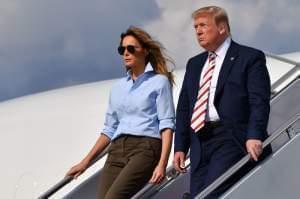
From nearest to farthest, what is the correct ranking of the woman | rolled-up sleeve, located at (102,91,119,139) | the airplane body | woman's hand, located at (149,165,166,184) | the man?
the man
woman's hand, located at (149,165,166,184)
the woman
rolled-up sleeve, located at (102,91,119,139)
the airplane body

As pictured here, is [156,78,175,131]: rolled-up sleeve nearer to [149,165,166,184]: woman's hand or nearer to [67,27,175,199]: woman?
[67,27,175,199]: woman

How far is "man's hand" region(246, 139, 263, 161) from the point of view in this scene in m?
4.93

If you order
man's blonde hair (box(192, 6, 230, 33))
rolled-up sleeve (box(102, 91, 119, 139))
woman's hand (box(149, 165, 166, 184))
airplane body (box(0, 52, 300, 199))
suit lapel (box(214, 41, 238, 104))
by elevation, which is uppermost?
man's blonde hair (box(192, 6, 230, 33))

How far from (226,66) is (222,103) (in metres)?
0.29

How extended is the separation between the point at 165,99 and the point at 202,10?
91cm

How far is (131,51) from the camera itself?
233 inches

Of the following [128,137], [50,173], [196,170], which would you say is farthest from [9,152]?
[196,170]

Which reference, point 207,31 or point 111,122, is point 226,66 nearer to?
point 207,31

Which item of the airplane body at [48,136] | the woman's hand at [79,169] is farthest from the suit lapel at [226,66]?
the airplane body at [48,136]

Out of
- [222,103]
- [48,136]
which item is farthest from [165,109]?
[48,136]

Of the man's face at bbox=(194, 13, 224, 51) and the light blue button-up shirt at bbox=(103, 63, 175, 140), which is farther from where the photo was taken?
the light blue button-up shirt at bbox=(103, 63, 175, 140)

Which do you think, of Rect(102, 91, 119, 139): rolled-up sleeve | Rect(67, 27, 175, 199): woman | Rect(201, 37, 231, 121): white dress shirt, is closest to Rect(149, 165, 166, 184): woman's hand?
Rect(67, 27, 175, 199): woman

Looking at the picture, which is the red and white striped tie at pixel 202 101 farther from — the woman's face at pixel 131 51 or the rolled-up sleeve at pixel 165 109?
the woman's face at pixel 131 51

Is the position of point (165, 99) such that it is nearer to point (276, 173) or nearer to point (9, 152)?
point (276, 173)
